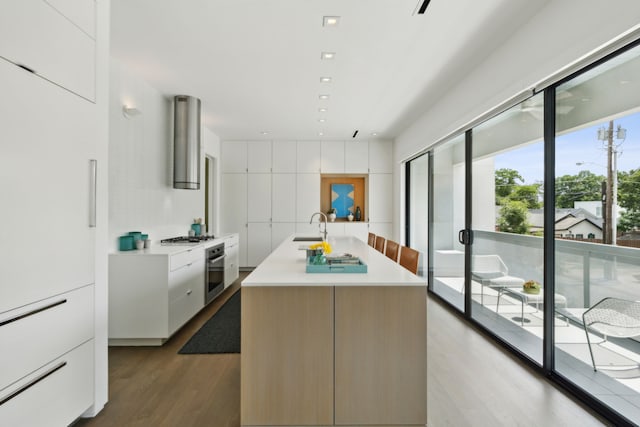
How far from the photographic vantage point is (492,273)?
3.22 m

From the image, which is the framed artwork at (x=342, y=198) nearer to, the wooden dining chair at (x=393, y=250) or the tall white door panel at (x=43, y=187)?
the wooden dining chair at (x=393, y=250)

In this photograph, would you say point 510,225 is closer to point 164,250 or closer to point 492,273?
point 492,273

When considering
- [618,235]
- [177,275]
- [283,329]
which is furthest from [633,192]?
[177,275]

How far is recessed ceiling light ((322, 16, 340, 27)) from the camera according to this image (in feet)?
7.91

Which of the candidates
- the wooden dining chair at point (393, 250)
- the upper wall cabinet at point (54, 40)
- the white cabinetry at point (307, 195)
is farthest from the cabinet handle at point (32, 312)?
the white cabinetry at point (307, 195)

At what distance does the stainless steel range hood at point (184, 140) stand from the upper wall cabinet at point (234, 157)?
7.78 feet

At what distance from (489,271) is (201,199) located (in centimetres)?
420

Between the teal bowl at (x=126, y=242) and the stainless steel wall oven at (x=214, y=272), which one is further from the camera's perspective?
the stainless steel wall oven at (x=214, y=272)

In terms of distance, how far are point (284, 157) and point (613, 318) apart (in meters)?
5.44

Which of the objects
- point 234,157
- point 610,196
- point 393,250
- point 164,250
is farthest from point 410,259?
point 234,157

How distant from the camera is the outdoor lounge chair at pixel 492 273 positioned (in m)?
2.96

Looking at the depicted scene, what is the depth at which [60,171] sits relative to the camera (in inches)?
66.4

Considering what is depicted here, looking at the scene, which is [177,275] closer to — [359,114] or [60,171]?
[60,171]

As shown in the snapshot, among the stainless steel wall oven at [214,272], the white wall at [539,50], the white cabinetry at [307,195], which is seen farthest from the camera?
the white cabinetry at [307,195]
